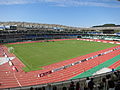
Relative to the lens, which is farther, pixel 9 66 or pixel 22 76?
pixel 9 66

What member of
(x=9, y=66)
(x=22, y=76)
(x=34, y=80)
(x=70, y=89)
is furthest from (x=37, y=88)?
(x=9, y=66)

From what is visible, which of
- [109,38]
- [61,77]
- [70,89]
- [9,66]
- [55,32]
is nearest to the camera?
[70,89]

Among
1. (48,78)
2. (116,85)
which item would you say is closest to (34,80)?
(48,78)

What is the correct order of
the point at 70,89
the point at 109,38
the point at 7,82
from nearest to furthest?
the point at 70,89
the point at 7,82
the point at 109,38

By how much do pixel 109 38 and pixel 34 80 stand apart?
61063mm

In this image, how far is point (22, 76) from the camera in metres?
20.0

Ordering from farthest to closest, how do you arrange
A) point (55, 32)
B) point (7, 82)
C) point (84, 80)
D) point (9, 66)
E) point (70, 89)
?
point (55, 32) → point (9, 66) → point (7, 82) → point (84, 80) → point (70, 89)

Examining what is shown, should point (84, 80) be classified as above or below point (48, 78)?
above

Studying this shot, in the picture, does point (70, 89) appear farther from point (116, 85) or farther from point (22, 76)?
point (22, 76)

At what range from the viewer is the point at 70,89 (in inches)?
255

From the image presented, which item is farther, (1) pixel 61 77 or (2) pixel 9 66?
(2) pixel 9 66

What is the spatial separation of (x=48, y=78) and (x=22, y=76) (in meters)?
3.85

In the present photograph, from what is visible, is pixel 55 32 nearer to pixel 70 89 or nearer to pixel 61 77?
pixel 61 77

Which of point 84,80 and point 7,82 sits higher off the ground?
point 84,80
